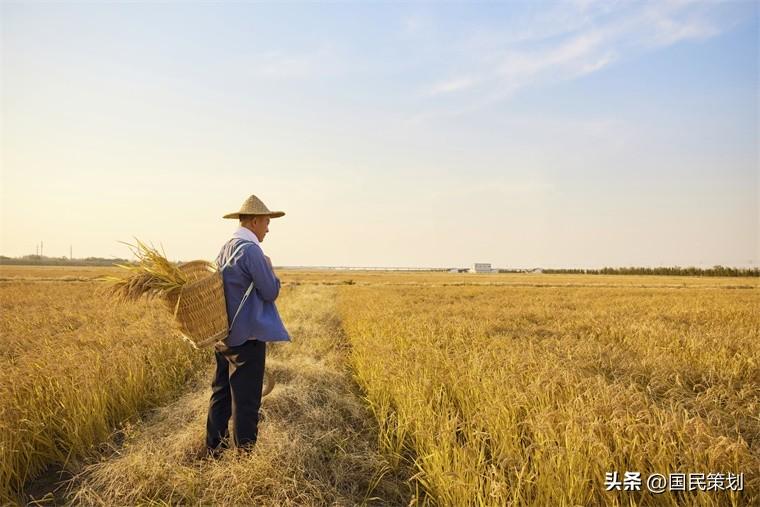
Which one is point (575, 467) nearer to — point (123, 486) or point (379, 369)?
point (379, 369)

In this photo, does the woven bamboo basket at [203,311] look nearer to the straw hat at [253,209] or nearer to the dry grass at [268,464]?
the straw hat at [253,209]

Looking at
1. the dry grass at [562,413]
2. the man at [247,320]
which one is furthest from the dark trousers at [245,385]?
the dry grass at [562,413]

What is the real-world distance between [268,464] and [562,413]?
2.56m

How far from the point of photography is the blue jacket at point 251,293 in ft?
12.1

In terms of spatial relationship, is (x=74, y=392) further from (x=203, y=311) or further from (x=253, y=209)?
(x=253, y=209)

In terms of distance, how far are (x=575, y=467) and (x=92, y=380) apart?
16.9 ft

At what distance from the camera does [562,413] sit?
3.74m

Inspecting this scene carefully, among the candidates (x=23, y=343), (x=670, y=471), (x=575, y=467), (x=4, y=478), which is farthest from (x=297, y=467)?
(x=23, y=343)

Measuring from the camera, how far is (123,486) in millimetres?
3412

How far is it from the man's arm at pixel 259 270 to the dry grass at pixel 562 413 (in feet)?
6.07

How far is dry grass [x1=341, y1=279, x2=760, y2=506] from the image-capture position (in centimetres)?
298

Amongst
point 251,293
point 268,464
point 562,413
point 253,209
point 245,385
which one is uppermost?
point 253,209

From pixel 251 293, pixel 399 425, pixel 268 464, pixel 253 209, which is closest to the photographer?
pixel 268 464

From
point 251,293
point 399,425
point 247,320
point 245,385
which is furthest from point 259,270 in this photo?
point 399,425
